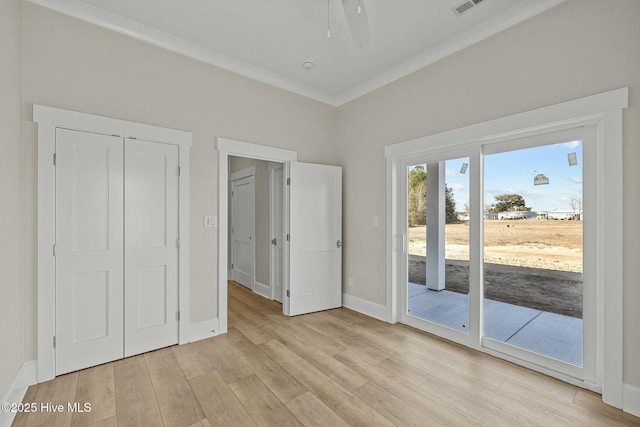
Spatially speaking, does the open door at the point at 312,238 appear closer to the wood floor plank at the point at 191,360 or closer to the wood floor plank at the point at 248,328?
the wood floor plank at the point at 248,328

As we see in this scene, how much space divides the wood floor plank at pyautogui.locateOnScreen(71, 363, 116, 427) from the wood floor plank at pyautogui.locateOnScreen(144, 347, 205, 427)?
276 mm

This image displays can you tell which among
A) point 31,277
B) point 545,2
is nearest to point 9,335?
point 31,277

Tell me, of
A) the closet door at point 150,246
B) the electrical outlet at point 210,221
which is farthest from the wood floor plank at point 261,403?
the electrical outlet at point 210,221

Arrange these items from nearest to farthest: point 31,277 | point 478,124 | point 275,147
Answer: point 31,277 → point 478,124 → point 275,147

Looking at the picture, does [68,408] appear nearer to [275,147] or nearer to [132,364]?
[132,364]

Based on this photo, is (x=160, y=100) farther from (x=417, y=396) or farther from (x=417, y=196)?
(x=417, y=396)

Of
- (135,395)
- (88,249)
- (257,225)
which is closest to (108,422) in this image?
(135,395)

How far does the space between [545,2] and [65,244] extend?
14.4 ft

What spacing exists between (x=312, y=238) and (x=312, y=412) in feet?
7.40

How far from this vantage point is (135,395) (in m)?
2.14

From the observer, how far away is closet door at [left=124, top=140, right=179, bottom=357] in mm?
2711

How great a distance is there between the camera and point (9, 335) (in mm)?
1949

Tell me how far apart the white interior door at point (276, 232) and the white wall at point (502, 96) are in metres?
0.99

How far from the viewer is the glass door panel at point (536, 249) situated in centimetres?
236
